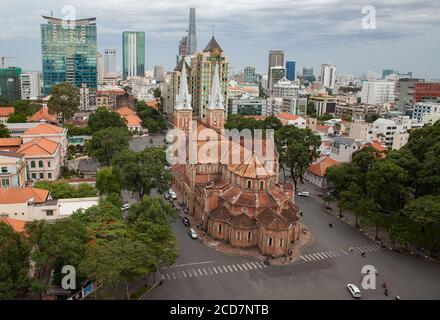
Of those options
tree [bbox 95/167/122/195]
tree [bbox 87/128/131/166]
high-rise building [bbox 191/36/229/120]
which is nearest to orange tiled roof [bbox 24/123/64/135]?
tree [bbox 87/128/131/166]

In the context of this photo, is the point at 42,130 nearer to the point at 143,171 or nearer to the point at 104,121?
the point at 104,121

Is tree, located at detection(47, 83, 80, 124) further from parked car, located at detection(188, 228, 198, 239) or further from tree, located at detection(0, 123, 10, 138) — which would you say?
parked car, located at detection(188, 228, 198, 239)

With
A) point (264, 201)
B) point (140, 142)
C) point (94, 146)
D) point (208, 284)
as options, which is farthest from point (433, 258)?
point (140, 142)

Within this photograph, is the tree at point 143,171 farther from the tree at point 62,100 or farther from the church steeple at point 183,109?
the tree at point 62,100

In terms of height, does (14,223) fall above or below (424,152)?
below

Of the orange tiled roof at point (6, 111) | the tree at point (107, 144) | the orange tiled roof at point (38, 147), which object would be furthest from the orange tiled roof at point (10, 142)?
the orange tiled roof at point (6, 111)
